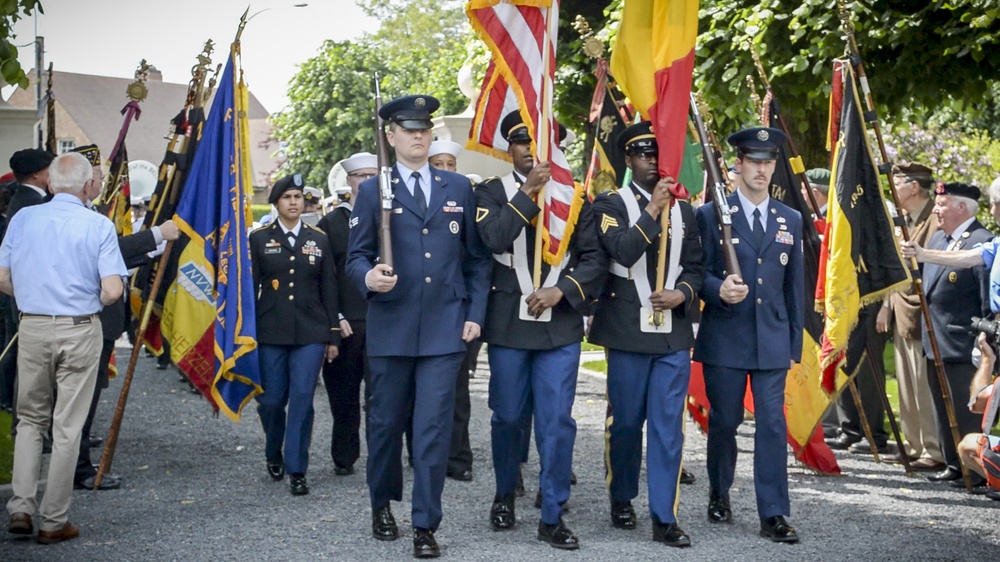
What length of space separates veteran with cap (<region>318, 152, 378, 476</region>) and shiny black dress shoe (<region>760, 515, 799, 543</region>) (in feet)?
10.2

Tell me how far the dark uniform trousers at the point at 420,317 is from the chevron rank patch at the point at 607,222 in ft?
2.16

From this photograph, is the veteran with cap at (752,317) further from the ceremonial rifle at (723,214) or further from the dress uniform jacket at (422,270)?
the dress uniform jacket at (422,270)

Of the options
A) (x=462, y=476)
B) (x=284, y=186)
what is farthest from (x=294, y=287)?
(x=462, y=476)

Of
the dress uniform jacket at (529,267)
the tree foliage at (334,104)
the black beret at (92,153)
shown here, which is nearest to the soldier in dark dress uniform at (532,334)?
the dress uniform jacket at (529,267)

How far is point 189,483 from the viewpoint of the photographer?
8.56 meters

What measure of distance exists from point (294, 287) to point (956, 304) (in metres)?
4.54

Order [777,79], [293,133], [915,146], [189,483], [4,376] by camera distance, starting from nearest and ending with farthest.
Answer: [189,483]
[4,376]
[777,79]
[915,146]
[293,133]

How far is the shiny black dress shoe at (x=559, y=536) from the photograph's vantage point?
657 cm

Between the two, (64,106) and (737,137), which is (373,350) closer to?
(737,137)

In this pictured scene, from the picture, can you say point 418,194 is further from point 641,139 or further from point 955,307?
point 955,307

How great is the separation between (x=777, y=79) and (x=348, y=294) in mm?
6573

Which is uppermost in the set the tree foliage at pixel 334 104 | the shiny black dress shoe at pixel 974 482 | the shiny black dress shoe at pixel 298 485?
the tree foliage at pixel 334 104

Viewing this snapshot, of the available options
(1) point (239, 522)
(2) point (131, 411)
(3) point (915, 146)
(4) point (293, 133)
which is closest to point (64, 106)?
(4) point (293, 133)

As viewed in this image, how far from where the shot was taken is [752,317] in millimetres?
7148
